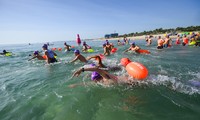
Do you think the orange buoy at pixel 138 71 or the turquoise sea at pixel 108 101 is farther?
the orange buoy at pixel 138 71

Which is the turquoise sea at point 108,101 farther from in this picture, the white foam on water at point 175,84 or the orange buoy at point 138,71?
the orange buoy at point 138,71

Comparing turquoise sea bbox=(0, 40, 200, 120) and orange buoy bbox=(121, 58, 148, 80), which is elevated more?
orange buoy bbox=(121, 58, 148, 80)

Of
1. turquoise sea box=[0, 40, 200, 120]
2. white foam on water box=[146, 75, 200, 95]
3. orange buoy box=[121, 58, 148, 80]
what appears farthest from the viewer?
orange buoy box=[121, 58, 148, 80]

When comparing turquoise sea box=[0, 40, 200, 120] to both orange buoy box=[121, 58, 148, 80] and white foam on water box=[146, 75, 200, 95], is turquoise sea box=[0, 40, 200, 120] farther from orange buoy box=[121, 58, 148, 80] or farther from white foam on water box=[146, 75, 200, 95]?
orange buoy box=[121, 58, 148, 80]

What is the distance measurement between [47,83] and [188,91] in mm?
5827

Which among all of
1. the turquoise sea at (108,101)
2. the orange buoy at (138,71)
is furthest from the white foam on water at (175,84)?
the orange buoy at (138,71)

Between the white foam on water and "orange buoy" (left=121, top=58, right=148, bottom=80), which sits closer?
the white foam on water

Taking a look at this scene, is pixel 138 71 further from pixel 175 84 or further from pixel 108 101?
pixel 175 84

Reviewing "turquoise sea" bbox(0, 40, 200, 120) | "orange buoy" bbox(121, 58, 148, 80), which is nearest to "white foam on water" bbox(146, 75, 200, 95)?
"turquoise sea" bbox(0, 40, 200, 120)

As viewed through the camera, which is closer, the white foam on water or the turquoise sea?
the turquoise sea

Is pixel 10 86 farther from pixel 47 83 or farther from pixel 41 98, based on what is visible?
pixel 41 98

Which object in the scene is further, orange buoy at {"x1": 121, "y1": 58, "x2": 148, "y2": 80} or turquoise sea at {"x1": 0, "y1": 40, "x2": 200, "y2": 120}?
orange buoy at {"x1": 121, "y1": 58, "x2": 148, "y2": 80}

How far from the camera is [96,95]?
5.57 metres

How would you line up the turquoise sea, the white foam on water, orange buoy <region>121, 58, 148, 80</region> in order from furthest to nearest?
orange buoy <region>121, 58, 148, 80</region>, the white foam on water, the turquoise sea
